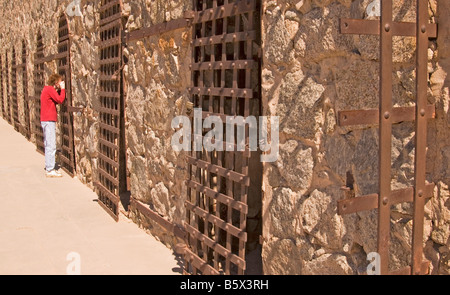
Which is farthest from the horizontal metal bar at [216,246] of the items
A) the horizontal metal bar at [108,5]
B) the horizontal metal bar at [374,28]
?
the horizontal metal bar at [108,5]

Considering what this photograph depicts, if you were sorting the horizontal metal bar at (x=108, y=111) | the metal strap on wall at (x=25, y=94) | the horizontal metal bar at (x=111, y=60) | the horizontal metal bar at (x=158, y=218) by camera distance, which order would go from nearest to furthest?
the horizontal metal bar at (x=158, y=218) < the horizontal metal bar at (x=111, y=60) < the horizontal metal bar at (x=108, y=111) < the metal strap on wall at (x=25, y=94)

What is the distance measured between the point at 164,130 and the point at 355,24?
276cm

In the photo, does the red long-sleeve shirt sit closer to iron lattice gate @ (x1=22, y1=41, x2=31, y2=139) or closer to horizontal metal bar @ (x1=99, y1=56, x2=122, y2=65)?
horizontal metal bar @ (x1=99, y1=56, x2=122, y2=65)

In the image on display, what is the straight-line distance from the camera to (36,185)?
731cm

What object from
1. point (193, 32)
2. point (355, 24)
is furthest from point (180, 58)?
point (355, 24)

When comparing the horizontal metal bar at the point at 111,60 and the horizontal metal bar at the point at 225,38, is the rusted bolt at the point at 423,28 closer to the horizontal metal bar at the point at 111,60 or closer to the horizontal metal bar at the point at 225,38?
the horizontal metal bar at the point at 225,38

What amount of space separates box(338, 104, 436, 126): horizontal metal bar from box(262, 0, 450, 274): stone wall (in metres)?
0.07

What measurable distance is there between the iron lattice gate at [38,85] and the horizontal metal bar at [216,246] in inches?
263

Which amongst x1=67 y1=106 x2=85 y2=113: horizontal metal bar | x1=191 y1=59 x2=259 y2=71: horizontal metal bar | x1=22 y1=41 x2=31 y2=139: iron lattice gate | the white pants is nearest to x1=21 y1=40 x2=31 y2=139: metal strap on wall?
x1=22 y1=41 x2=31 y2=139: iron lattice gate

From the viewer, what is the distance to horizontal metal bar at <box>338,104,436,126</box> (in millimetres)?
2193

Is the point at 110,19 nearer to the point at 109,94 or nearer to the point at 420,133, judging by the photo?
the point at 109,94

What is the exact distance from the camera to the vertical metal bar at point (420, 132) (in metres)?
2.24

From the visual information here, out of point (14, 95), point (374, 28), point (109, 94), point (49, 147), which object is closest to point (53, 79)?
point (49, 147)

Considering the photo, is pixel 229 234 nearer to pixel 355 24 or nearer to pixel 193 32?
pixel 193 32
